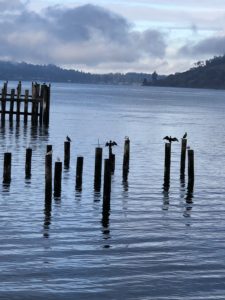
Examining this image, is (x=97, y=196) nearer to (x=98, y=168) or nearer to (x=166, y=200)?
(x=98, y=168)

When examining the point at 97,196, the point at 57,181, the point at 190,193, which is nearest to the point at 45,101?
the point at 190,193

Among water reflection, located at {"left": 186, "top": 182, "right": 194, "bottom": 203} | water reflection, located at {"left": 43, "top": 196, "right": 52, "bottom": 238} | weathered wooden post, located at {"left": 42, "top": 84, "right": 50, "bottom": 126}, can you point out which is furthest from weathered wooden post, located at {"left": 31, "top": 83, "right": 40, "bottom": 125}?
water reflection, located at {"left": 43, "top": 196, "right": 52, "bottom": 238}

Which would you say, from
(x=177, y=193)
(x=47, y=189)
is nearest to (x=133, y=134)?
(x=177, y=193)

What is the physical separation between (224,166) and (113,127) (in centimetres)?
3805

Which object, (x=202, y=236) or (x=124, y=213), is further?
(x=124, y=213)

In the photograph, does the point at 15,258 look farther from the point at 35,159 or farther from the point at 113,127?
the point at 113,127

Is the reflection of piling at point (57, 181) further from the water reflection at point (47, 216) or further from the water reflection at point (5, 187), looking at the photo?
the water reflection at point (5, 187)

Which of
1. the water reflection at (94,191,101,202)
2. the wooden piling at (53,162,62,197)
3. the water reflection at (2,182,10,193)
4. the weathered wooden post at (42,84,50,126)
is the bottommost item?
the water reflection at (94,191,101,202)

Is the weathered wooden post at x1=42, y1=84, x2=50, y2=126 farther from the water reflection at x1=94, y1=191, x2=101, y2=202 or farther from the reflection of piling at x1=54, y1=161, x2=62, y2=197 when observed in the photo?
the reflection of piling at x1=54, y1=161, x2=62, y2=197

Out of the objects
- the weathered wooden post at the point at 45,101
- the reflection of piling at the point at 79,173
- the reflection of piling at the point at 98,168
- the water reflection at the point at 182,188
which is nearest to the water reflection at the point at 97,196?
the reflection of piling at the point at 98,168


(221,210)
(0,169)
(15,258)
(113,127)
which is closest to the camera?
(15,258)

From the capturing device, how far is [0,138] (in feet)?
185

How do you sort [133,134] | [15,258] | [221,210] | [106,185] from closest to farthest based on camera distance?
[15,258] → [106,185] → [221,210] → [133,134]

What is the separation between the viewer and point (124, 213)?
26969mm
